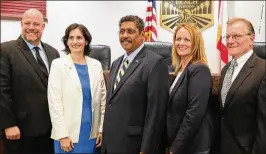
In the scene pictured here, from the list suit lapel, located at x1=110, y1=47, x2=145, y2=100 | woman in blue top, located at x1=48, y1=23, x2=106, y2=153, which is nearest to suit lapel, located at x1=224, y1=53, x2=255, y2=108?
suit lapel, located at x1=110, y1=47, x2=145, y2=100

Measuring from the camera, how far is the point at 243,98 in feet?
5.65

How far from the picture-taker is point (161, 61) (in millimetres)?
1912

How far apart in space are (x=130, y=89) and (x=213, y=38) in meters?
3.55

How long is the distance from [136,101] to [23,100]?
948 mm

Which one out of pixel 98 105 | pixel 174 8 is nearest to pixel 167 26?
pixel 174 8

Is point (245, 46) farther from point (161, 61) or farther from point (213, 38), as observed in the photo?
point (213, 38)

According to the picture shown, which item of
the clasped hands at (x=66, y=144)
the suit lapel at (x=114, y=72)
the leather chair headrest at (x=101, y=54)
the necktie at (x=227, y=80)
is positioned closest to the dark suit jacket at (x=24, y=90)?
the clasped hands at (x=66, y=144)

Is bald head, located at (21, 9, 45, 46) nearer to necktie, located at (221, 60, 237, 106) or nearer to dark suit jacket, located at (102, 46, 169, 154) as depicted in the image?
dark suit jacket, located at (102, 46, 169, 154)

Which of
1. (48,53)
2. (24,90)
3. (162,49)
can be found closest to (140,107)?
(24,90)

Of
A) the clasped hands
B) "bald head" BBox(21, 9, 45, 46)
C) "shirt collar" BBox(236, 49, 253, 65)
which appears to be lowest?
the clasped hands

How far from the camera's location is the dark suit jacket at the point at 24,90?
7.32 ft

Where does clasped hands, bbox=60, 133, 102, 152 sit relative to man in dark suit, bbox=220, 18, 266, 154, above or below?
below

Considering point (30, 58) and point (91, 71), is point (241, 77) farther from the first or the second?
point (30, 58)

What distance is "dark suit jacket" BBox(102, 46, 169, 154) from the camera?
186 cm
